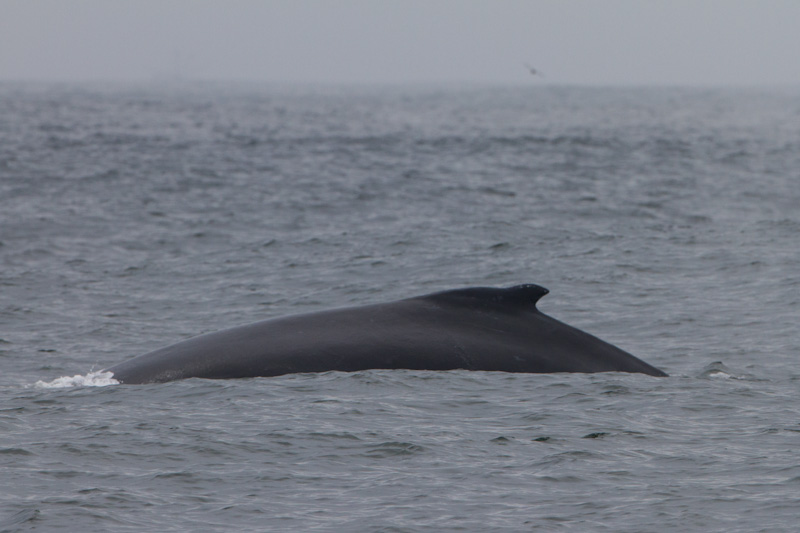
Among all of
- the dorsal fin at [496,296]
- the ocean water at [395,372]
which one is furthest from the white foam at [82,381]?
the dorsal fin at [496,296]

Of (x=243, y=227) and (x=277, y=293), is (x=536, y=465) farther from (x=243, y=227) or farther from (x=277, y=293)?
(x=243, y=227)

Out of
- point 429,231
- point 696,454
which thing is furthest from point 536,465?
point 429,231

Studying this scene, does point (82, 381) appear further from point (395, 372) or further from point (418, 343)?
point (418, 343)

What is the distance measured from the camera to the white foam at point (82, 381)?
35.1 ft

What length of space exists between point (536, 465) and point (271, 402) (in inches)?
99.8

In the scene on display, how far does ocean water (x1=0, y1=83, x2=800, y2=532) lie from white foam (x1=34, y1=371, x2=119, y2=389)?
5 centimetres

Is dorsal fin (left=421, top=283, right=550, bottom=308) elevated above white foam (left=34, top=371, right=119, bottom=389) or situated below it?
above

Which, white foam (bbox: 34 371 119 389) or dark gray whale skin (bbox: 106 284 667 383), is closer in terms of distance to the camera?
dark gray whale skin (bbox: 106 284 667 383)

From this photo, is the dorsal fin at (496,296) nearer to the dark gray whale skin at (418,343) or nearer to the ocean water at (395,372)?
the dark gray whale skin at (418,343)

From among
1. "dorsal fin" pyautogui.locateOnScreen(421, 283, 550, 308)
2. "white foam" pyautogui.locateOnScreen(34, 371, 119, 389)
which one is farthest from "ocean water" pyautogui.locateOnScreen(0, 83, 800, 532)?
"dorsal fin" pyautogui.locateOnScreen(421, 283, 550, 308)

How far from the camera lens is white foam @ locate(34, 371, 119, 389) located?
35.1 ft

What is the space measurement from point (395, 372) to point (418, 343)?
0.33 meters

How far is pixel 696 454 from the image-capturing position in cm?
872

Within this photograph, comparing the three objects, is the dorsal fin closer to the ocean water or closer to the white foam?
the ocean water
